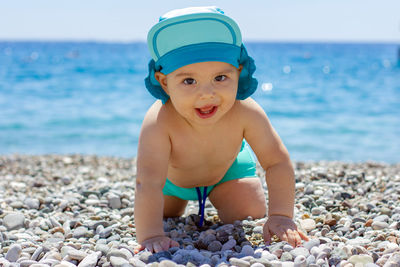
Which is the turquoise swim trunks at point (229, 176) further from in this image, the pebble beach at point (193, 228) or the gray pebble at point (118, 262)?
the gray pebble at point (118, 262)

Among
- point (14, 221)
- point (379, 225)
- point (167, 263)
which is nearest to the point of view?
point (167, 263)

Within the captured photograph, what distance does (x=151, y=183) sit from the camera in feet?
8.34

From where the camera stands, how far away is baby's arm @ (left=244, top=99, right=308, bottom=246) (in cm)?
265

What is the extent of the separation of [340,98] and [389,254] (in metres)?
14.7

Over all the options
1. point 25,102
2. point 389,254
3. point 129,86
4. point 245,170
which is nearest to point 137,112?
point 25,102

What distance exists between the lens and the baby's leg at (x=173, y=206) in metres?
3.31

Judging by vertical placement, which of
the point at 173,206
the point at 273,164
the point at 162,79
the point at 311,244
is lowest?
the point at 311,244

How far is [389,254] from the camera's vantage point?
7.01 ft

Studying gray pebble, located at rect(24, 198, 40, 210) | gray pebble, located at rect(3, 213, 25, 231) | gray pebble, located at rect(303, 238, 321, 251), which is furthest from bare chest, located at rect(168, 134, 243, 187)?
gray pebble, located at rect(24, 198, 40, 210)

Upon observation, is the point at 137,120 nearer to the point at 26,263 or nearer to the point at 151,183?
the point at 151,183

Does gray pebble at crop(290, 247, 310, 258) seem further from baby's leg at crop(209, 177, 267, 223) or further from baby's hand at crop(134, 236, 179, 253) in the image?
baby's leg at crop(209, 177, 267, 223)

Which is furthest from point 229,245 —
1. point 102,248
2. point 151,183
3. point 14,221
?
point 14,221

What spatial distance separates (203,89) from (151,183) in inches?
23.3

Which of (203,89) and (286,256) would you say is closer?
(286,256)
